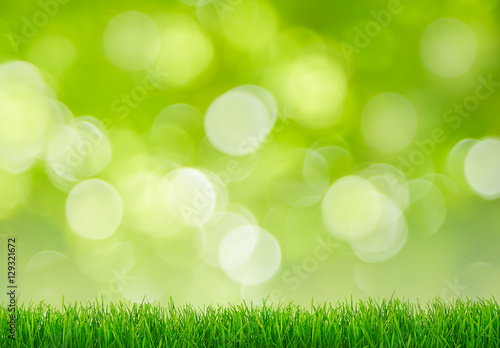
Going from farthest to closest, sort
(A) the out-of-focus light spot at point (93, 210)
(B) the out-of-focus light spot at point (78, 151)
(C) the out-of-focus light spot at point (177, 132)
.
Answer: (A) the out-of-focus light spot at point (93, 210)
(C) the out-of-focus light spot at point (177, 132)
(B) the out-of-focus light spot at point (78, 151)

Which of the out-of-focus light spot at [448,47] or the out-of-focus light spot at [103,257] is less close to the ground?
the out-of-focus light spot at [448,47]

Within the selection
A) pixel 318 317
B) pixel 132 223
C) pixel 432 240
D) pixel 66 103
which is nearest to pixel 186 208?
pixel 132 223

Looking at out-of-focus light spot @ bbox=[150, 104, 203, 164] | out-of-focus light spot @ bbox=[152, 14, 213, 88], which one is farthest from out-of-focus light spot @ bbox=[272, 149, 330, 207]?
out-of-focus light spot @ bbox=[152, 14, 213, 88]

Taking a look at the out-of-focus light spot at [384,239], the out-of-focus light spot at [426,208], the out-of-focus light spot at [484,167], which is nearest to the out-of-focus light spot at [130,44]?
the out-of-focus light spot at [384,239]

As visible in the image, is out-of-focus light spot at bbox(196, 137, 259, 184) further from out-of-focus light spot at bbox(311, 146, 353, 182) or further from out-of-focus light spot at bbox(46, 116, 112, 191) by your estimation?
out-of-focus light spot at bbox(46, 116, 112, 191)

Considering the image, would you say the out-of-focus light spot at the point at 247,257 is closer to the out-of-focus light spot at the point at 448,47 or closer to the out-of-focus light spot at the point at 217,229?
the out-of-focus light spot at the point at 217,229

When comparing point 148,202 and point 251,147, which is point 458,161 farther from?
point 148,202
